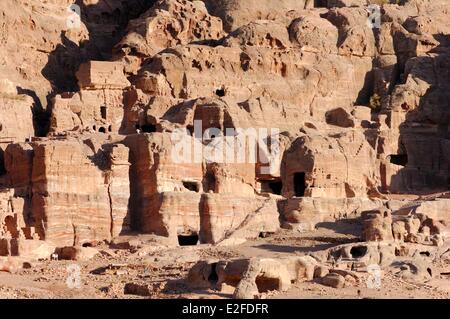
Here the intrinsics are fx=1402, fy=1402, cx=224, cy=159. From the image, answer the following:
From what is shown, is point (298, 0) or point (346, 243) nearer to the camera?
point (346, 243)

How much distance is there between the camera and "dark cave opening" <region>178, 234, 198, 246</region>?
66.4 meters

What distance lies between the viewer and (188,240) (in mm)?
66812

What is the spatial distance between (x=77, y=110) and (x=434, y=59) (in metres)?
22.4

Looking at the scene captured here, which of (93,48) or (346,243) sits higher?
(93,48)

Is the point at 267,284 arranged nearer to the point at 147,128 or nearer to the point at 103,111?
the point at 147,128

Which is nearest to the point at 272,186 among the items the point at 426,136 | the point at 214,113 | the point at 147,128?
the point at 214,113

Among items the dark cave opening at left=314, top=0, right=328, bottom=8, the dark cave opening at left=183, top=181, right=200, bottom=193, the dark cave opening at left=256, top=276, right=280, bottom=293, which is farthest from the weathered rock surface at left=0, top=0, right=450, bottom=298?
the dark cave opening at left=314, top=0, right=328, bottom=8

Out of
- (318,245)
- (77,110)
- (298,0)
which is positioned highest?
(298,0)

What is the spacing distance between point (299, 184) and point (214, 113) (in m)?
5.81

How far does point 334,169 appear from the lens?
71.4 m

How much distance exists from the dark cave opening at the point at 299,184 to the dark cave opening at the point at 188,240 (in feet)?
24.5

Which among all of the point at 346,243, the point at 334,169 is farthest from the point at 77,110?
the point at 346,243

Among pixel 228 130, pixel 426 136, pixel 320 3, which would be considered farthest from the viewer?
pixel 320 3

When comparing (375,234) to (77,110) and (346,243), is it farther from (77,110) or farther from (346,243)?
(77,110)
